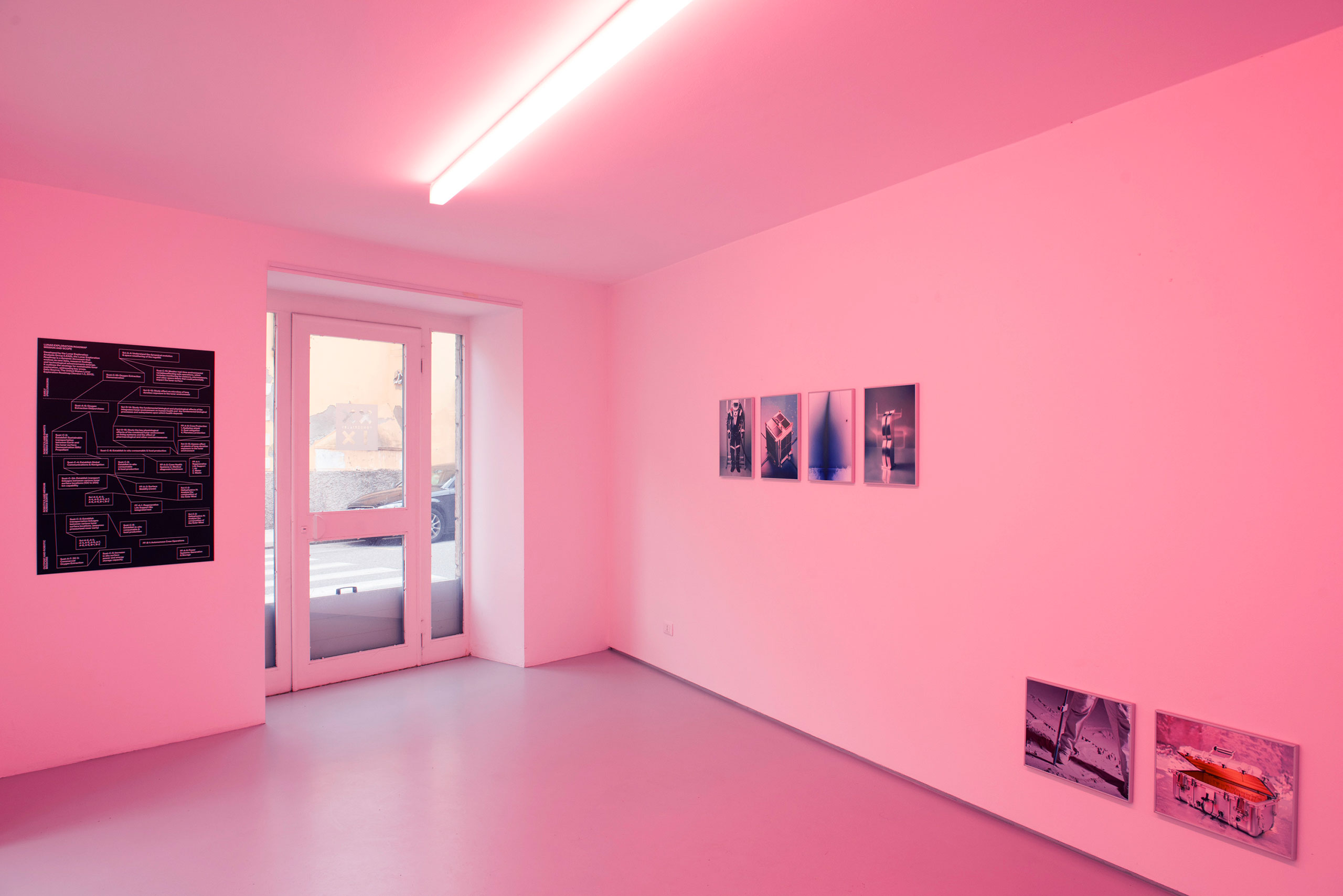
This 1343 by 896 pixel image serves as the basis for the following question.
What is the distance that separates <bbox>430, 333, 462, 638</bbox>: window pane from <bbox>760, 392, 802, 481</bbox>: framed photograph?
8.62 feet

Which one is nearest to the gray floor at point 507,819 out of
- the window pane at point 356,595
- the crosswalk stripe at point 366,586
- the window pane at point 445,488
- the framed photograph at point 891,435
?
the window pane at point 356,595

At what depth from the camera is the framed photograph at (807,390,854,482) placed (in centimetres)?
352

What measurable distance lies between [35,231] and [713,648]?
4340 millimetres

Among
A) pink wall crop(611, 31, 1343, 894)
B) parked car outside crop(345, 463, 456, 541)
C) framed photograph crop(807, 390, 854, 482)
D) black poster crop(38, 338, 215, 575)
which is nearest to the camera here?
pink wall crop(611, 31, 1343, 894)

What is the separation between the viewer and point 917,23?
205 cm

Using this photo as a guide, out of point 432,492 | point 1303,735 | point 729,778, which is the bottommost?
point 729,778

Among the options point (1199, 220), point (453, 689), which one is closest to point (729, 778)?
point (453, 689)

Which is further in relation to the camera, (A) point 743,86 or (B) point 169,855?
(B) point 169,855

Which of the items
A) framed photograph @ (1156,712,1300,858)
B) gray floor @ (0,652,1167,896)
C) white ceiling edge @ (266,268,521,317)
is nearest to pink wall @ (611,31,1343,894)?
framed photograph @ (1156,712,1300,858)

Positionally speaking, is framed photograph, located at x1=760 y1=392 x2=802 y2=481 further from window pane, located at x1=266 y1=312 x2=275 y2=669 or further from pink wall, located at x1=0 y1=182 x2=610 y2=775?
window pane, located at x1=266 y1=312 x2=275 y2=669

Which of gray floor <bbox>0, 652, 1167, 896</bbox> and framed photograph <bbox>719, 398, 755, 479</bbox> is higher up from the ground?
framed photograph <bbox>719, 398, 755, 479</bbox>

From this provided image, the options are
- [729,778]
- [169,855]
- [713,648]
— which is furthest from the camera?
[713,648]

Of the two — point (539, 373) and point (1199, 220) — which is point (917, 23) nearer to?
point (1199, 220)

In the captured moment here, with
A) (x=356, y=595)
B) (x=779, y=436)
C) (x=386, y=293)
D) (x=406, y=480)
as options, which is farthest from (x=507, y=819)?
(x=386, y=293)
